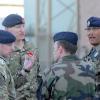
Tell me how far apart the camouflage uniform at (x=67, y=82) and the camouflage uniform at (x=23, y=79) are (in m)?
0.73

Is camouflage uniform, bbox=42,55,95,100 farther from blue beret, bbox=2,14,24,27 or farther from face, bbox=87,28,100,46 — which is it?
blue beret, bbox=2,14,24,27

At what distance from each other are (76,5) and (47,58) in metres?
1.28

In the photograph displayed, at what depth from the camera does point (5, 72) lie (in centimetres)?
403

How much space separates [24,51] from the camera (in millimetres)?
5074

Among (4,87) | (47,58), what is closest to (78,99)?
(4,87)

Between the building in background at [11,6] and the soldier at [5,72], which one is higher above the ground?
→ the building in background at [11,6]

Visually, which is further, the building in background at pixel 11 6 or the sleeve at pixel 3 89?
the building in background at pixel 11 6

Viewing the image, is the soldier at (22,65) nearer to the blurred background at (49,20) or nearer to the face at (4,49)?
the face at (4,49)

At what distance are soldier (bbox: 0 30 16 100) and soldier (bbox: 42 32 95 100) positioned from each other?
12.6 inches

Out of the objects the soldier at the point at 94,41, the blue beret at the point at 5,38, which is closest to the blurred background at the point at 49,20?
the soldier at the point at 94,41

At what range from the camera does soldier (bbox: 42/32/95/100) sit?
402 cm

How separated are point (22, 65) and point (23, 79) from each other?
20 cm

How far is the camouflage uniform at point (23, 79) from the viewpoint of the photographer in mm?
4785

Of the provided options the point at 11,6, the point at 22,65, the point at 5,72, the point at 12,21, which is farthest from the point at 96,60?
the point at 11,6
